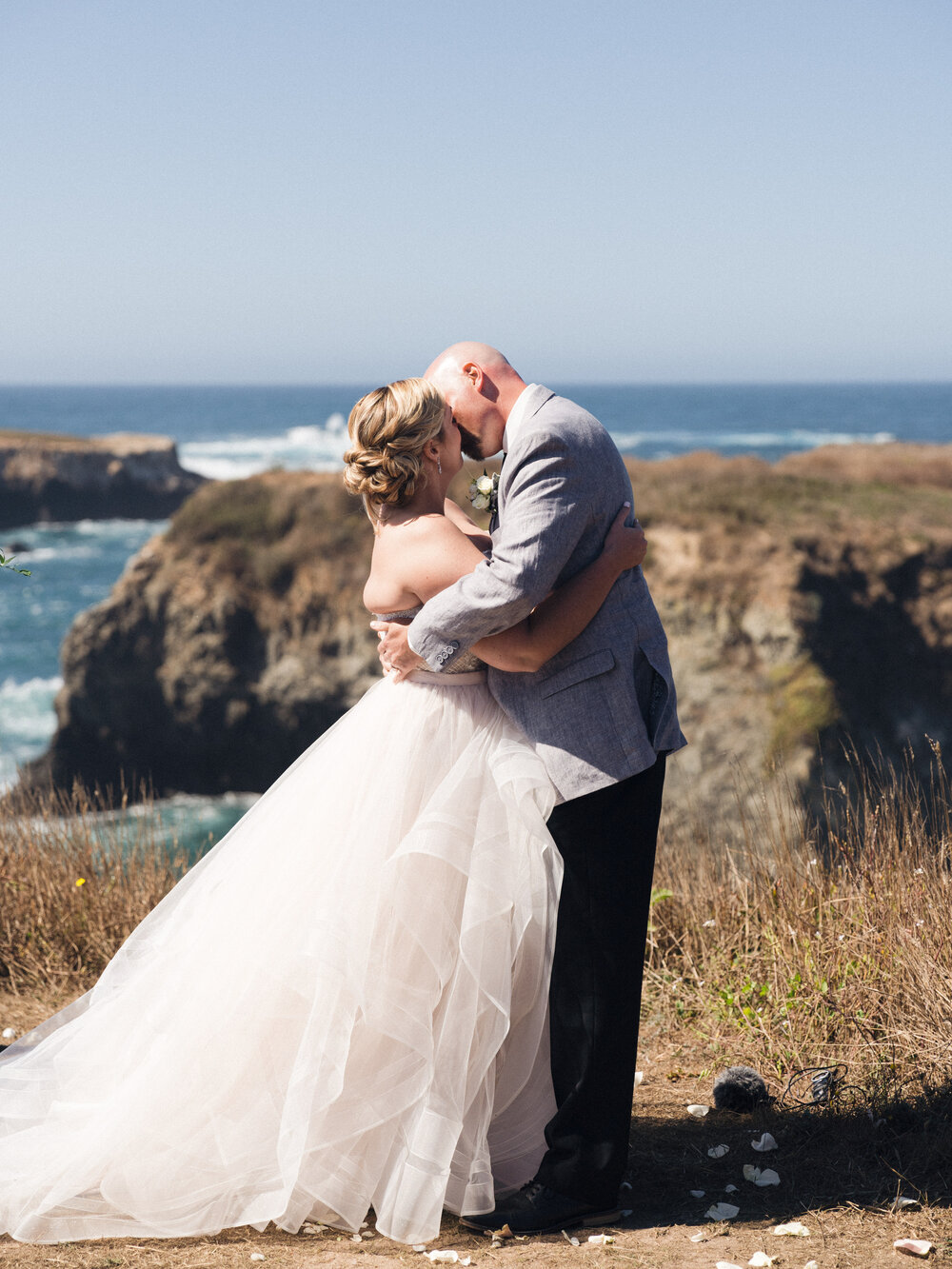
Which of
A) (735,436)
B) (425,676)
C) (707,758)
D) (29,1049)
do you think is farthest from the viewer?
(735,436)

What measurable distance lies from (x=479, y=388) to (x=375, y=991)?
5.37ft

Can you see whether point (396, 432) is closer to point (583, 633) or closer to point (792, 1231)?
point (583, 633)

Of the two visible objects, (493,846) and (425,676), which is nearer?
(493,846)

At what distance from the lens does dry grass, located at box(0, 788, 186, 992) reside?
479 centimetres

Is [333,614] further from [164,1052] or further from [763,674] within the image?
[164,1052]

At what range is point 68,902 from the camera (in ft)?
16.1

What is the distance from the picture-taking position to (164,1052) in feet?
9.49

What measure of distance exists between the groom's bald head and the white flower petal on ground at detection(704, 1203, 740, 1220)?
2.22 metres

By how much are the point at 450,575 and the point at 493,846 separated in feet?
2.37

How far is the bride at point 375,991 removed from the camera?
2.73 meters

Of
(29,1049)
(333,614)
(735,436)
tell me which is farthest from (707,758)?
(735,436)

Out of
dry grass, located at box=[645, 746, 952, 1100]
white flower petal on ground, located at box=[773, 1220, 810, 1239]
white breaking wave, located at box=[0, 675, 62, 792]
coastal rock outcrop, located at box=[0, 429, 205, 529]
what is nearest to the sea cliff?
white breaking wave, located at box=[0, 675, 62, 792]

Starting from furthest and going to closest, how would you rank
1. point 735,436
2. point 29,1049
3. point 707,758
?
point 735,436
point 707,758
point 29,1049

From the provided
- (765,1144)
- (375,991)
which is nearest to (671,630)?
(765,1144)
